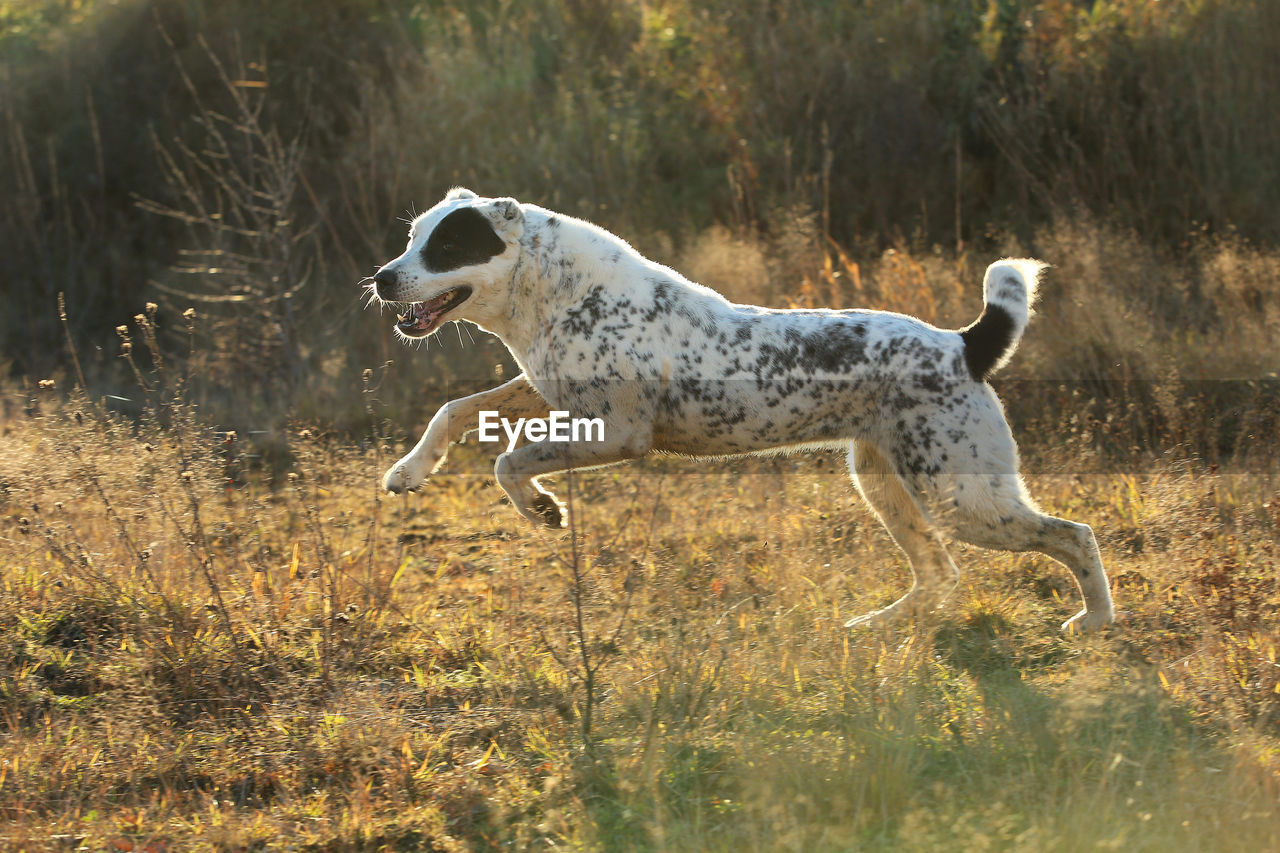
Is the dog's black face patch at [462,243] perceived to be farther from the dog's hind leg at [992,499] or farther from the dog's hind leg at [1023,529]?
the dog's hind leg at [1023,529]

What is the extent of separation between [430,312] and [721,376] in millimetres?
1388

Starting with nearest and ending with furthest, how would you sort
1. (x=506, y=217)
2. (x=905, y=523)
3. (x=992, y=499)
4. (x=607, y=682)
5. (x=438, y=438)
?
1. (x=607, y=682)
2. (x=992, y=499)
3. (x=438, y=438)
4. (x=506, y=217)
5. (x=905, y=523)

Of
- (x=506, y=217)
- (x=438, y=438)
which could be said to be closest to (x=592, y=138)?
(x=506, y=217)

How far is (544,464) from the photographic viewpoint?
5.43 m

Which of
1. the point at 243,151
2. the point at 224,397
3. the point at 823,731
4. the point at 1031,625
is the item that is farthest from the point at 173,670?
the point at 243,151

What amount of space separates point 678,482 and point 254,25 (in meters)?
9.47

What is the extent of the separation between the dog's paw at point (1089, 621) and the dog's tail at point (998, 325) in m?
1.14

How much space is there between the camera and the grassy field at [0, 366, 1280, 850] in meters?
4.05

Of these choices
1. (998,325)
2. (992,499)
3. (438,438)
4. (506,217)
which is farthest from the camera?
(506,217)

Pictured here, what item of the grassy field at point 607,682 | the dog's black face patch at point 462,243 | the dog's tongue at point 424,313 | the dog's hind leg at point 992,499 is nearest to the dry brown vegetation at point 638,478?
the grassy field at point 607,682

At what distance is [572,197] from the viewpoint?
13000mm

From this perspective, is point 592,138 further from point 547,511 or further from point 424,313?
point 547,511

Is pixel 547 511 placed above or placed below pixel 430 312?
below

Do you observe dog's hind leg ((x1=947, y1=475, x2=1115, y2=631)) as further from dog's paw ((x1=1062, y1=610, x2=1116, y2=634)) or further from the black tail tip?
the black tail tip
